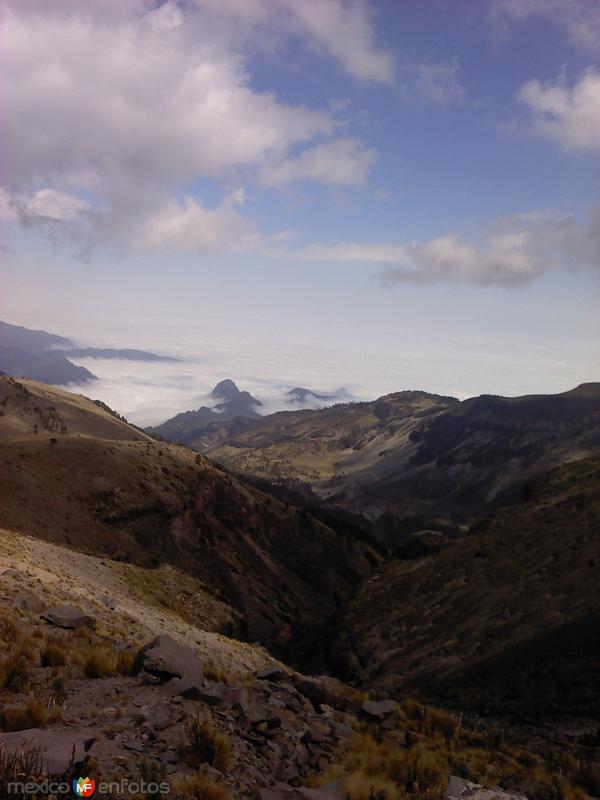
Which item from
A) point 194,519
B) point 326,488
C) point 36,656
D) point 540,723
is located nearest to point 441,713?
point 540,723

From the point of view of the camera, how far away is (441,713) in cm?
1241

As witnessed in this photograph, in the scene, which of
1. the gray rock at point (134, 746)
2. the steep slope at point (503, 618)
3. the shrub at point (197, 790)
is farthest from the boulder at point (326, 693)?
the steep slope at point (503, 618)

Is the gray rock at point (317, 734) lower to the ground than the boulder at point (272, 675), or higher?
higher

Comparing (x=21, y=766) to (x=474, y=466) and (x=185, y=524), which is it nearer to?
(x=185, y=524)

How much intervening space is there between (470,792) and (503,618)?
19.1m

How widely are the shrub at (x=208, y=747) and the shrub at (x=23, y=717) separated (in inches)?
88.5

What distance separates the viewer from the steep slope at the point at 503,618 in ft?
61.8

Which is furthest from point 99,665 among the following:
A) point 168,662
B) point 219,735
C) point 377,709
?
point 377,709

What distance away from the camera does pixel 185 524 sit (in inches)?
2078

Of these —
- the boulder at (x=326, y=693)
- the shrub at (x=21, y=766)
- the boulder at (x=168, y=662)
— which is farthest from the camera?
the boulder at (x=326, y=693)

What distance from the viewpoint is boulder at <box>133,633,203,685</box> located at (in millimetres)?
10570

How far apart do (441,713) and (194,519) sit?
4504 cm

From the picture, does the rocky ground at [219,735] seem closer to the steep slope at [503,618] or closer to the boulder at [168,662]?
the boulder at [168,662]

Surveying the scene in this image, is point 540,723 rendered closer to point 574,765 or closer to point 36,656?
point 574,765
